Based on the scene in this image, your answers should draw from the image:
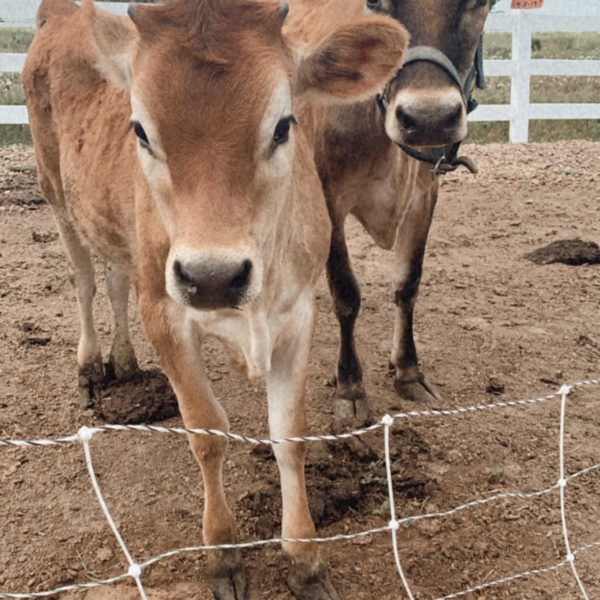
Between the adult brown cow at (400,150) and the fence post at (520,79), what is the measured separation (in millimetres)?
6548

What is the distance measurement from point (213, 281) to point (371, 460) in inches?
67.2

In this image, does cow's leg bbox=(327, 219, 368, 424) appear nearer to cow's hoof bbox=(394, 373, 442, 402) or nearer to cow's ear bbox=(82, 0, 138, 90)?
cow's hoof bbox=(394, 373, 442, 402)

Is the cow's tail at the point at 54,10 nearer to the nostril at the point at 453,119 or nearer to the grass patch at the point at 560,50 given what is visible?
the nostril at the point at 453,119

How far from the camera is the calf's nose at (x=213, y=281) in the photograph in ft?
6.29

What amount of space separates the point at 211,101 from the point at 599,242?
16.4 feet

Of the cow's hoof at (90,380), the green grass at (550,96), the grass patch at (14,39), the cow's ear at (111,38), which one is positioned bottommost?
the green grass at (550,96)

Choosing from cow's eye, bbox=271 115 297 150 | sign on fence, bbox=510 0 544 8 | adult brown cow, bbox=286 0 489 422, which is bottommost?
sign on fence, bbox=510 0 544 8

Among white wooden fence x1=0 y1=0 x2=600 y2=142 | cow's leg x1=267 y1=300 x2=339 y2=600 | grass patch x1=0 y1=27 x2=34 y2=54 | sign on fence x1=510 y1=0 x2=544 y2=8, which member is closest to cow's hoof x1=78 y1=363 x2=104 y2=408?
cow's leg x1=267 y1=300 x2=339 y2=600

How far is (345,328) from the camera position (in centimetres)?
396

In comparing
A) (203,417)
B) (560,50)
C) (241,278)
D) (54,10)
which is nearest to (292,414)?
(203,417)

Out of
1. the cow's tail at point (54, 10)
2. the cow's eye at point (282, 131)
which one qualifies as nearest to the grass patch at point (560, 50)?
the cow's tail at point (54, 10)

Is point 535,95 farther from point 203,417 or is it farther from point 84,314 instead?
point 203,417

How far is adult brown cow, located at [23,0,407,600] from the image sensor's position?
2.04 m

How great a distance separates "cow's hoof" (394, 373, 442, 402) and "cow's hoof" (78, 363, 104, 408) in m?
1.56
